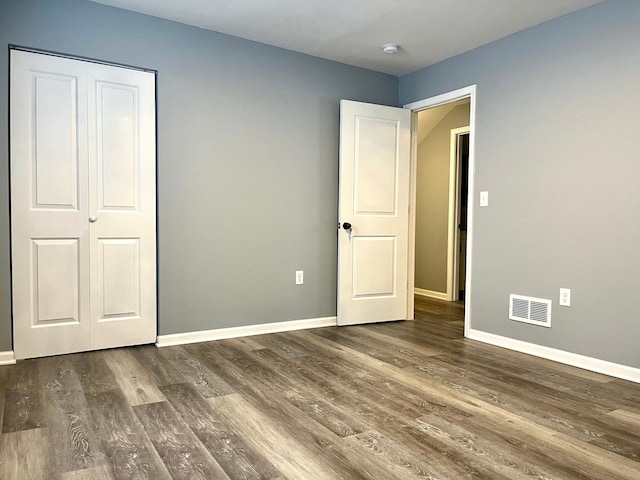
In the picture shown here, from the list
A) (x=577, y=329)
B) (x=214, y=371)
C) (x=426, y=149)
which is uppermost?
(x=426, y=149)

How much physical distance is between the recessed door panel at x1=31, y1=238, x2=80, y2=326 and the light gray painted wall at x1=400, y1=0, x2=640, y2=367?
3030 mm

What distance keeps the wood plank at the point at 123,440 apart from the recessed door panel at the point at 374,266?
91.5 inches

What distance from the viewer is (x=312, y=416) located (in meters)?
2.29

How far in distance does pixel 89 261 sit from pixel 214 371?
1.19 m

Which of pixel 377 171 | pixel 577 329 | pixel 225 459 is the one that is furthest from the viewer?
pixel 377 171

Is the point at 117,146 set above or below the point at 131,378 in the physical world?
above

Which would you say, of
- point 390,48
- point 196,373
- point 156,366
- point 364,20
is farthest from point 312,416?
point 390,48

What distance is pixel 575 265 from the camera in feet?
10.6

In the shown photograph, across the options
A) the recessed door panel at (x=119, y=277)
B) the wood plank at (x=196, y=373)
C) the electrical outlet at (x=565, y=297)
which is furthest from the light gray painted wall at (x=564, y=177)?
the recessed door panel at (x=119, y=277)

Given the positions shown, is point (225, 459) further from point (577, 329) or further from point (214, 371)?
point (577, 329)

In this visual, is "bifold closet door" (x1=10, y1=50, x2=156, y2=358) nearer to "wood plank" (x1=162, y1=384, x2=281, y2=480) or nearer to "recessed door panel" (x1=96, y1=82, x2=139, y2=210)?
"recessed door panel" (x1=96, y1=82, x2=139, y2=210)

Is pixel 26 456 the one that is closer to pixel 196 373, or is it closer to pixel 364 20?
pixel 196 373

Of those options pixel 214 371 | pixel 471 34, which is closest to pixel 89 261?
pixel 214 371

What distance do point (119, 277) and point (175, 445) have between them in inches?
68.2
